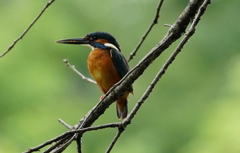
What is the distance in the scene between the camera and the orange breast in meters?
2.98

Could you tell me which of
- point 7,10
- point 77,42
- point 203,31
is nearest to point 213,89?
point 203,31

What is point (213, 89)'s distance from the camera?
8406mm

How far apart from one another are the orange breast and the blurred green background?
2698 mm

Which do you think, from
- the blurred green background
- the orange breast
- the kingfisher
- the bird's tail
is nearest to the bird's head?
the kingfisher

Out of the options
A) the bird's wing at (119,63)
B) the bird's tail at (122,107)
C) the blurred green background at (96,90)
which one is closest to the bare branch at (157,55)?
the bird's wing at (119,63)

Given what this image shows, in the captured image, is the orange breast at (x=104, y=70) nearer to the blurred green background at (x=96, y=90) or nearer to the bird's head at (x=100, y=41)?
the bird's head at (x=100, y=41)

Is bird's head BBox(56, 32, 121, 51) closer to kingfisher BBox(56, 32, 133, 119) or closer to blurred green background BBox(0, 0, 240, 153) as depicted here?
kingfisher BBox(56, 32, 133, 119)

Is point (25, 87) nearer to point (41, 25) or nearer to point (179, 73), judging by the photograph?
point (41, 25)

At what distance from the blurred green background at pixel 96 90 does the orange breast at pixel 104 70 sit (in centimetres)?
270

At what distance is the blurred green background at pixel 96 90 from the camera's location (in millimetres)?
7008

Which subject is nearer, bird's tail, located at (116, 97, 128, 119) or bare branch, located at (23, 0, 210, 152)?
bare branch, located at (23, 0, 210, 152)

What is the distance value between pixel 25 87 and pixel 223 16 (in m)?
4.84

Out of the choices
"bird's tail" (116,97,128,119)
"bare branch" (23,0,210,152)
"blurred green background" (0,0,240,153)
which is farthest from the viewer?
"blurred green background" (0,0,240,153)

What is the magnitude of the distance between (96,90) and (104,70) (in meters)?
6.79
